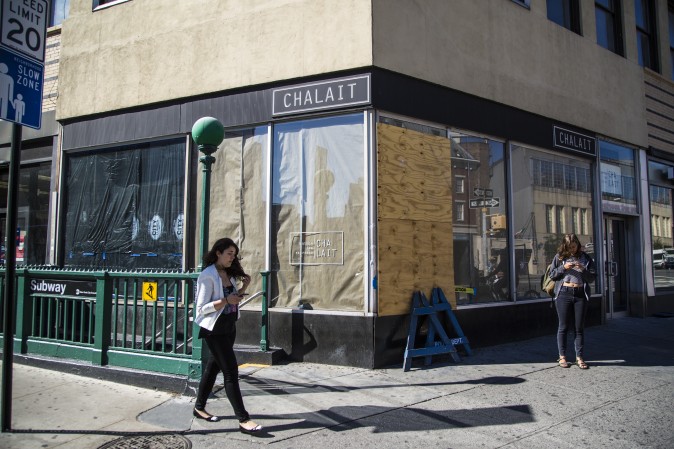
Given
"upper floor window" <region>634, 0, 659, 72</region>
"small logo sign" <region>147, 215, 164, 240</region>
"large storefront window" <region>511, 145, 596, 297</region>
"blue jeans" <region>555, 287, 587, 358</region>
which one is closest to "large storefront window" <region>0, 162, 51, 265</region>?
"small logo sign" <region>147, 215, 164, 240</region>

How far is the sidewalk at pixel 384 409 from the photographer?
177 inches

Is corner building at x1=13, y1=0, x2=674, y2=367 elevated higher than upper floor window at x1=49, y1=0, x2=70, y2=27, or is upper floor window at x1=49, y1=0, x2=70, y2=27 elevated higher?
upper floor window at x1=49, y1=0, x2=70, y2=27

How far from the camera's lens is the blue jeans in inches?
277

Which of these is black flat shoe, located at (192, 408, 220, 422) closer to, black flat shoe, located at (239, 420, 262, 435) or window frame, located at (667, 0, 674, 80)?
black flat shoe, located at (239, 420, 262, 435)

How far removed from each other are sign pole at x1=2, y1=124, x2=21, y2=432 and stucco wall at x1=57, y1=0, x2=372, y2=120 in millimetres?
4023

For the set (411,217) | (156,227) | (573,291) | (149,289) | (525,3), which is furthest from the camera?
(525,3)

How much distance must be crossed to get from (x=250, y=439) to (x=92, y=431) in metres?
1.46

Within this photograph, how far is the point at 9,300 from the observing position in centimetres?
462

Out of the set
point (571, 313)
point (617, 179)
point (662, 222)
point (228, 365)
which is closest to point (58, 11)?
point (228, 365)

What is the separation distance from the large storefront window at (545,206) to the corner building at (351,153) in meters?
0.04

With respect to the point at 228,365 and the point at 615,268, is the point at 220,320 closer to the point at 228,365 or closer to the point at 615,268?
the point at 228,365

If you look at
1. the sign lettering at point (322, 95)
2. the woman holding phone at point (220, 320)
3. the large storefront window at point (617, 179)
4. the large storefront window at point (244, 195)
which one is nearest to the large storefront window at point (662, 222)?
the large storefront window at point (617, 179)

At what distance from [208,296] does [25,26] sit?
304 cm

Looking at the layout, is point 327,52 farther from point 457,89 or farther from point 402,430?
point 402,430
